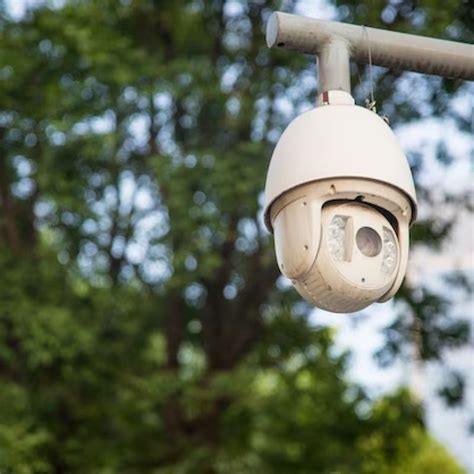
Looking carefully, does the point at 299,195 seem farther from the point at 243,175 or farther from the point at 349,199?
the point at 243,175

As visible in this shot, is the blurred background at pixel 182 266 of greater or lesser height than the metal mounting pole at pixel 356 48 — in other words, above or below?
above

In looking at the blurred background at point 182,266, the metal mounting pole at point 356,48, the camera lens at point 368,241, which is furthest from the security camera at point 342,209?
the blurred background at point 182,266

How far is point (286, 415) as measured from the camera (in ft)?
34.8

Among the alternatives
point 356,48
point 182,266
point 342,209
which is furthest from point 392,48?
point 182,266

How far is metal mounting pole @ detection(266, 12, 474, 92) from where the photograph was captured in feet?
7.88

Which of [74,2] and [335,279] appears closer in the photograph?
[335,279]

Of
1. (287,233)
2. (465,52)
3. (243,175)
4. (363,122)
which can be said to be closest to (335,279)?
(287,233)

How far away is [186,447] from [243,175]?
294 cm

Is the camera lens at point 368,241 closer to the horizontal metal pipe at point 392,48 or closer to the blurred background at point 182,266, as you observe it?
the horizontal metal pipe at point 392,48

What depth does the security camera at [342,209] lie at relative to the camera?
2.26 meters

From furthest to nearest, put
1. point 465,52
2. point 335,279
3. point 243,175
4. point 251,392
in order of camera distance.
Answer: point 251,392, point 243,175, point 465,52, point 335,279

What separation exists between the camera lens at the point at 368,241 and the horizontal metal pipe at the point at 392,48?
1.41 ft

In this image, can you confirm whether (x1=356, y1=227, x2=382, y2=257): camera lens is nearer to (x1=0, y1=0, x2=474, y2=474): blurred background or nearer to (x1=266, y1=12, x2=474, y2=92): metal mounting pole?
(x1=266, y1=12, x2=474, y2=92): metal mounting pole

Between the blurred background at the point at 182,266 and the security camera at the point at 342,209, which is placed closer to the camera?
the security camera at the point at 342,209
